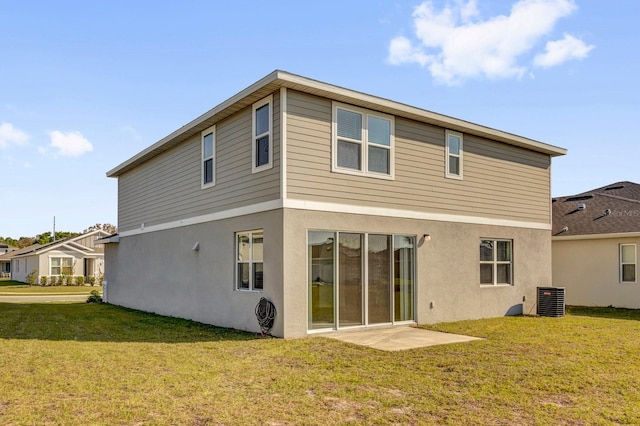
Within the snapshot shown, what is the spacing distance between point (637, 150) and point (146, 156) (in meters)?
19.8

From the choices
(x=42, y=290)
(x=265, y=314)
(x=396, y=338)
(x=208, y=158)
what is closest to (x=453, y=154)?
(x=396, y=338)

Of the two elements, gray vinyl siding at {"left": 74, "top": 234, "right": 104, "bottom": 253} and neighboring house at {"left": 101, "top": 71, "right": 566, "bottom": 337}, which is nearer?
neighboring house at {"left": 101, "top": 71, "right": 566, "bottom": 337}

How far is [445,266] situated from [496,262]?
2176 millimetres

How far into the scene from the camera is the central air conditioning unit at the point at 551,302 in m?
13.8

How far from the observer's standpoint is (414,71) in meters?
13.2

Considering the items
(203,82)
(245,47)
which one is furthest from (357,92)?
(203,82)

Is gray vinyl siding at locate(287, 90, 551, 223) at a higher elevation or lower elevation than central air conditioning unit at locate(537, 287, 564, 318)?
higher

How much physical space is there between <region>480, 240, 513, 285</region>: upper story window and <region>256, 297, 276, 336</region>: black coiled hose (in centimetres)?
626

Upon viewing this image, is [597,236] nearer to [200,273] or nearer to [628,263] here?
[628,263]

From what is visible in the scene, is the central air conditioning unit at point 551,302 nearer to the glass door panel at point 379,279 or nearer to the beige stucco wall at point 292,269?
the beige stucco wall at point 292,269

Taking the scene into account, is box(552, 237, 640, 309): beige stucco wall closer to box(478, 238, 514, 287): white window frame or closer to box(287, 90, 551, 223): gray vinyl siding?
box(287, 90, 551, 223): gray vinyl siding

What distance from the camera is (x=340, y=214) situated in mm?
10414

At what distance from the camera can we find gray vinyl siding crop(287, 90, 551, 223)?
997 centimetres

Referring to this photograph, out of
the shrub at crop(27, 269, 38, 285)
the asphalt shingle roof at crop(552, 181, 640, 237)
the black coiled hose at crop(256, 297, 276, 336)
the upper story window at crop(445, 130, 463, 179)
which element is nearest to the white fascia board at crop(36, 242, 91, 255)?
the shrub at crop(27, 269, 38, 285)
